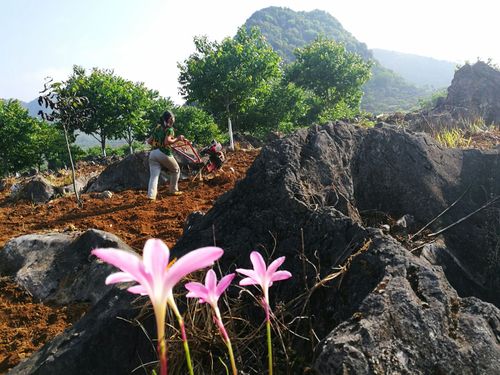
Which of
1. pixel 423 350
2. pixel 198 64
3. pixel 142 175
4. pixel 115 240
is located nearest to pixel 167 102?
pixel 198 64

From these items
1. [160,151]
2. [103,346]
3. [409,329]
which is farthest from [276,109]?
[409,329]

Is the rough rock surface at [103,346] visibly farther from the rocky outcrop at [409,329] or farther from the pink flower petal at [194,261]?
the pink flower petal at [194,261]

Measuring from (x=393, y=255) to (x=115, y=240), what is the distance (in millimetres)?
3424

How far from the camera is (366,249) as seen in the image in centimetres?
196

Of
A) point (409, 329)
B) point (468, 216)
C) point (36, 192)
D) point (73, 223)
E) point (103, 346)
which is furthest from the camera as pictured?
point (36, 192)

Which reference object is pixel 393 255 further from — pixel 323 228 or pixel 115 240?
pixel 115 240

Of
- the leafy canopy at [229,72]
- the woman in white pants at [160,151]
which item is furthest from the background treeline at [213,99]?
the woman in white pants at [160,151]

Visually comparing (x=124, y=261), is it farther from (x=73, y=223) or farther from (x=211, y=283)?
(x=73, y=223)

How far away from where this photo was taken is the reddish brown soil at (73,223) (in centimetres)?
374

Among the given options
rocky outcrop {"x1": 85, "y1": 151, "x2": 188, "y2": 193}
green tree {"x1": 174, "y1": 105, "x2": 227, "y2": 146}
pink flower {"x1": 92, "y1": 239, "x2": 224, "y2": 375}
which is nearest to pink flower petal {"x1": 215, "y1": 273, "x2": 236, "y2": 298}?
pink flower {"x1": 92, "y1": 239, "x2": 224, "y2": 375}

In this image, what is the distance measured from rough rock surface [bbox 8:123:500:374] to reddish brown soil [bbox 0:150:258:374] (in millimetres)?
1289

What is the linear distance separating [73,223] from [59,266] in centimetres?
269

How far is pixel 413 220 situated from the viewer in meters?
3.19

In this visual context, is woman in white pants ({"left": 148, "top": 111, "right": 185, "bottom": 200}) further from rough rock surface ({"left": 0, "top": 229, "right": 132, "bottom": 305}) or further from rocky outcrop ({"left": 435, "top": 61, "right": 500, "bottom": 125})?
rocky outcrop ({"left": 435, "top": 61, "right": 500, "bottom": 125})
